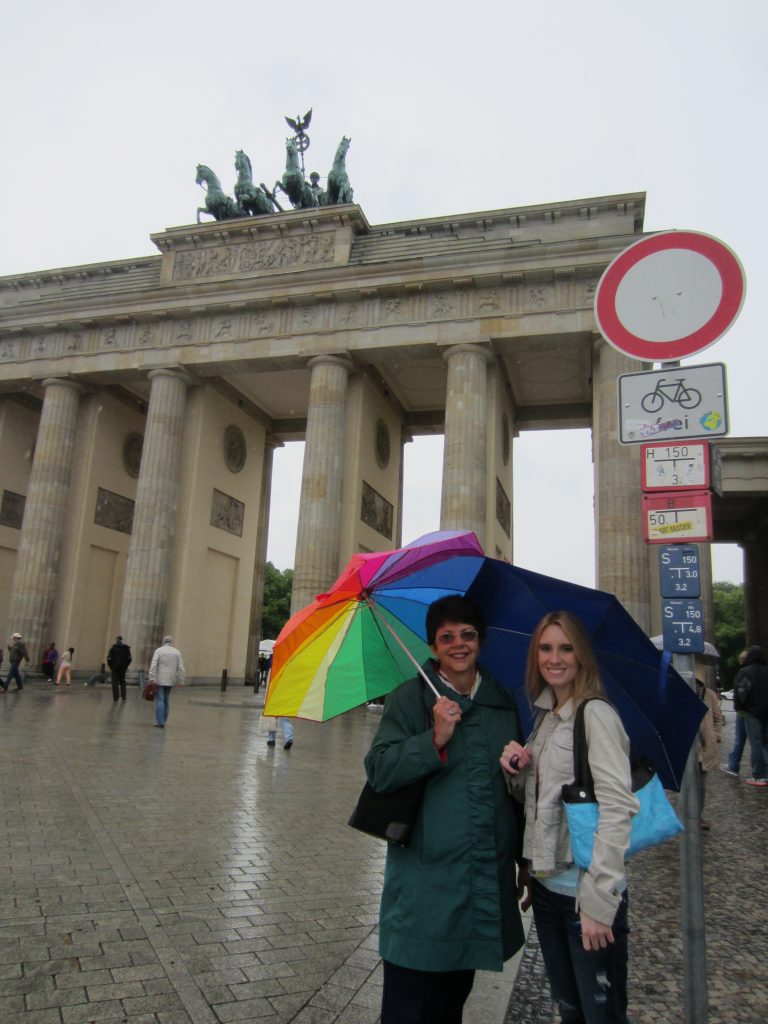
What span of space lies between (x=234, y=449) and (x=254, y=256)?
7505mm

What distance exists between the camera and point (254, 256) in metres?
26.9

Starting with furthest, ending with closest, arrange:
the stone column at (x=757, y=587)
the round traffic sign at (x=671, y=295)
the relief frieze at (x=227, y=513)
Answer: the stone column at (x=757, y=587) < the relief frieze at (x=227, y=513) < the round traffic sign at (x=671, y=295)

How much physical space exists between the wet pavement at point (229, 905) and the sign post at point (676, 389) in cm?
129

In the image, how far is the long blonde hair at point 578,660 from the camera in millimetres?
2311

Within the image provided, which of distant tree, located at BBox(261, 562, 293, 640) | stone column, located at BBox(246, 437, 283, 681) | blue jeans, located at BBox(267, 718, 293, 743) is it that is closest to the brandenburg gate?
stone column, located at BBox(246, 437, 283, 681)

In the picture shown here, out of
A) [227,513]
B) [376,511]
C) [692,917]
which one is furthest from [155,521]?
[692,917]

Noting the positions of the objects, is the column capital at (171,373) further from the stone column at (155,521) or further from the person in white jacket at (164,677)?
the person in white jacket at (164,677)

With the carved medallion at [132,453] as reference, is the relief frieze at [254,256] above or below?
above

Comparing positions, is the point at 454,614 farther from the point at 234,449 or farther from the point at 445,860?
the point at 234,449

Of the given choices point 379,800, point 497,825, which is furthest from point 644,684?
point 379,800

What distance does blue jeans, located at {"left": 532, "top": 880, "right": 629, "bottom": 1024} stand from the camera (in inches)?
85.7

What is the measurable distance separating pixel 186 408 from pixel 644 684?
1043 inches

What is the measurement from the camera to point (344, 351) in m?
24.6

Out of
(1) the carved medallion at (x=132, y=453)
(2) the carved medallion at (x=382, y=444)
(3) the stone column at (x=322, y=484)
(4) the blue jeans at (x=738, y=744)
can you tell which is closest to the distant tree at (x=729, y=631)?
(2) the carved medallion at (x=382, y=444)
